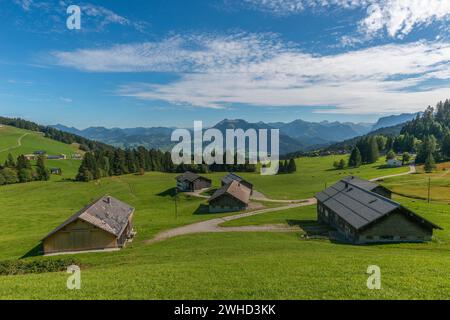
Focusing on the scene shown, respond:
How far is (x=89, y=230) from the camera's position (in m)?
41.1

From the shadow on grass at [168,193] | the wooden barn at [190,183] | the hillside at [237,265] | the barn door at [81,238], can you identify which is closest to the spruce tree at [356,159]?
the hillside at [237,265]

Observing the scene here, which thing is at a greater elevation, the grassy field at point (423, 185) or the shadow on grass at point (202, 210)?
the grassy field at point (423, 185)

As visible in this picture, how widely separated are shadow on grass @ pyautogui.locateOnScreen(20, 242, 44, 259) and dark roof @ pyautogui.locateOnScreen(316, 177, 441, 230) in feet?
146

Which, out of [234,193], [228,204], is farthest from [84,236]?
[234,193]

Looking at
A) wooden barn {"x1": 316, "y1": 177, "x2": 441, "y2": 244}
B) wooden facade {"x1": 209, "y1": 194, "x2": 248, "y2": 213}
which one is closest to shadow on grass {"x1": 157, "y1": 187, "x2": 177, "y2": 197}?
wooden facade {"x1": 209, "y1": 194, "x2": 248, "y2": 213}

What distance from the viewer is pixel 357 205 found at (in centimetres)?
4616

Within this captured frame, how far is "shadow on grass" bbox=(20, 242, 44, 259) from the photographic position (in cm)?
3744

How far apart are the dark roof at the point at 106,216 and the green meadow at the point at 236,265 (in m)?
3.55

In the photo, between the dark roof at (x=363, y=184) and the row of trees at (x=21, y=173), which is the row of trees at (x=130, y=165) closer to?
the row of trees at (x=21, y=173)

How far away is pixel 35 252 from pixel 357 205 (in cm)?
4927

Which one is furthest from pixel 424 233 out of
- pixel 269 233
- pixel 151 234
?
pixel 151 234

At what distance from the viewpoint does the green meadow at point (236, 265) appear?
14797 mm
